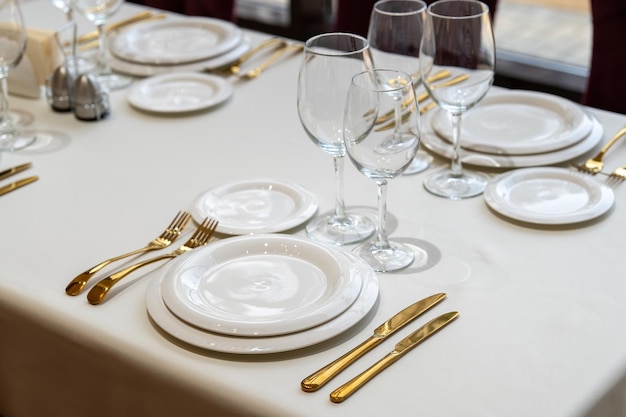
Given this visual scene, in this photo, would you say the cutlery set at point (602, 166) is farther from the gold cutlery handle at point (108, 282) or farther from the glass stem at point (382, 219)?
the gold cutlery handle at point (108, 282)

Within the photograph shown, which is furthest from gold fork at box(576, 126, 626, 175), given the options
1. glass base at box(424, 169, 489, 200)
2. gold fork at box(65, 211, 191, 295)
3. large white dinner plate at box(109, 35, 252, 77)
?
large white dinner plate at box(109, 35, 252, 77)

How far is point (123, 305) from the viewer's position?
1.05 meters

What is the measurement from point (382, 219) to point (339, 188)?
104mm

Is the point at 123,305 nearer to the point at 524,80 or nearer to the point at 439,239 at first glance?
the point at 439,239

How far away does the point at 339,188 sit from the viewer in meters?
1.19

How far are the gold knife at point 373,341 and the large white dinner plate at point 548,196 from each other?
9.3 inches

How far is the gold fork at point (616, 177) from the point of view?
1285 millimetres

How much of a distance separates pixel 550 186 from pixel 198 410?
0.63m

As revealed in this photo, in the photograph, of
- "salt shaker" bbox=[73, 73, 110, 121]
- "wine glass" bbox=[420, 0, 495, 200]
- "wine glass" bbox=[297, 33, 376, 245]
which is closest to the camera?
"wine glass" bbox=[297, 33, 376, 245]

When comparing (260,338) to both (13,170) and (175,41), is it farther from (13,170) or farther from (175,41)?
(175,41)

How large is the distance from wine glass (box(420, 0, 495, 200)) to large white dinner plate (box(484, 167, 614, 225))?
50 mm

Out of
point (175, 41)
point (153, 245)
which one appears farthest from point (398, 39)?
point (175, 41)

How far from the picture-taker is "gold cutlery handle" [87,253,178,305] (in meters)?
1.05

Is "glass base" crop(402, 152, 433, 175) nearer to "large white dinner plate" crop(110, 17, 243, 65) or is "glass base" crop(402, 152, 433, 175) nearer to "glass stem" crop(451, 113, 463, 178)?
"glass stem" crop(451, 113, 463, 178)
